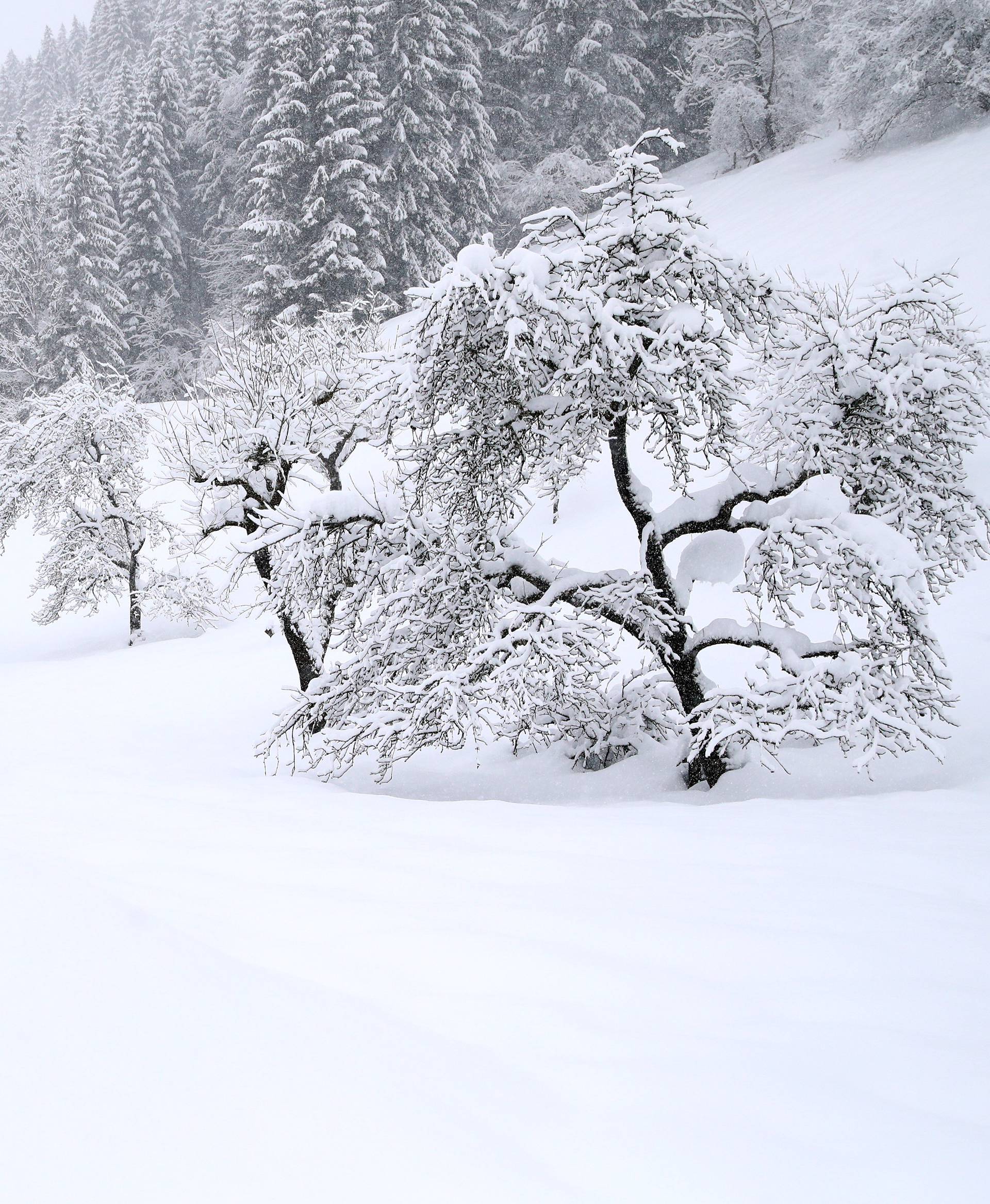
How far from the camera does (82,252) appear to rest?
32.8m

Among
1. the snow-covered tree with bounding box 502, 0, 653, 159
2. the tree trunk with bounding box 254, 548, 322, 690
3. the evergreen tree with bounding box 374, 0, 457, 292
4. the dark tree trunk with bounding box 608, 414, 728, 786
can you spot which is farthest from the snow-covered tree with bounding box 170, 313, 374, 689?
the snow-covered tree with bounding box 502, 0, 653, 159

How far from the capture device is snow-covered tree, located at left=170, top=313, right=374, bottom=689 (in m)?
6.47

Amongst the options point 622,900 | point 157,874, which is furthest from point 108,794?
point 622,900

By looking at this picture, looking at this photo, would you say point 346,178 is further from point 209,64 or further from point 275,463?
point 275,463

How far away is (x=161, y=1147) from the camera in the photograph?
120 cm

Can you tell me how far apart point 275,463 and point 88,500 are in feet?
34.9

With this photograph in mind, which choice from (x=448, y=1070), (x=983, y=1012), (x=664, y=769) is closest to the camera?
(x=448, y=1070)

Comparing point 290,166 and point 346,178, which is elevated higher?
point 290,166

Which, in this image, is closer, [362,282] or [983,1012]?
[983,1012]

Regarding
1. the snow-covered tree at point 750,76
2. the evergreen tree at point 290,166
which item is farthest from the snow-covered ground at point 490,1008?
the snow-covered tree at point 750,76

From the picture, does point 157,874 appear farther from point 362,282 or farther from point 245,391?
point 362,282

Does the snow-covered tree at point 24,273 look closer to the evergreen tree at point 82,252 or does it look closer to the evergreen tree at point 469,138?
the evergreen tree at point 82,252

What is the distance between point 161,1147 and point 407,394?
4753 mm

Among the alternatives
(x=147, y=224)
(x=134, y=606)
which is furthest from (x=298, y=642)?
(x=147, y=224)
